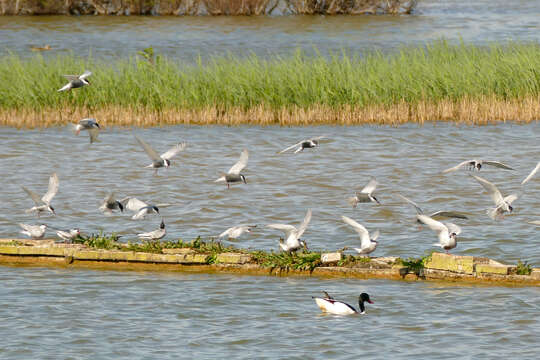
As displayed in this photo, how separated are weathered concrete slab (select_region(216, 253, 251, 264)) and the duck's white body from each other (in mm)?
1844

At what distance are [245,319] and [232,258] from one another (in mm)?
1617

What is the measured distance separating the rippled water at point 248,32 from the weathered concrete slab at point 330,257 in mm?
28644

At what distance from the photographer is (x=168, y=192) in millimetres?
20391

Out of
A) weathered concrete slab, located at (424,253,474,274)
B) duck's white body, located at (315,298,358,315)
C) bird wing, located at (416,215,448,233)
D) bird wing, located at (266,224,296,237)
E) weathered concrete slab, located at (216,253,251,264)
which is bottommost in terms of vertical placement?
weathered concrete slab, located at (216,253,251,264)

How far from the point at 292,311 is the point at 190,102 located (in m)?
15.2

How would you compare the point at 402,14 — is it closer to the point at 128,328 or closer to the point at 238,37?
the point at 238,37

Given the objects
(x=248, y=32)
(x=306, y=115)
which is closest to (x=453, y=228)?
(x=306, y=115)

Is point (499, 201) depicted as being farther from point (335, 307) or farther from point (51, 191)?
point (51, 191)

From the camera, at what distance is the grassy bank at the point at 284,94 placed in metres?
25.8

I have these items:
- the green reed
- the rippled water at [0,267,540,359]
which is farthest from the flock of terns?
the green reed

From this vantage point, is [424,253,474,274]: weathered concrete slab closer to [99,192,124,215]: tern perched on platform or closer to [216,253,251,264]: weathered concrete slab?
[216,253,251,264]: weathered concrete slab

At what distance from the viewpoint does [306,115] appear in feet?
85.3

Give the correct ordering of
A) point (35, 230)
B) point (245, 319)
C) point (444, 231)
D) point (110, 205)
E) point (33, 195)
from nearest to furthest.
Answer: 1. point (245, 319)
2. point (444, 231)
3. point (33, 195)
4. point (35, 230)
5. point (110, 205)

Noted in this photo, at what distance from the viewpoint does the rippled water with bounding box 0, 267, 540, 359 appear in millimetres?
10570
